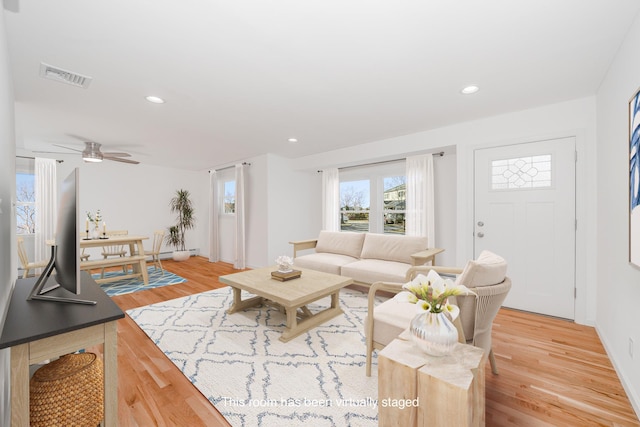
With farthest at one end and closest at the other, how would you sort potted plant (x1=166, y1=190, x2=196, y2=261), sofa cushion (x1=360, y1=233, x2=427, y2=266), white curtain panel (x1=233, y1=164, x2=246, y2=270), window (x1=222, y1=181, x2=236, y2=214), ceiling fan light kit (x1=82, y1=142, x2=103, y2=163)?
potted plant (x1=166, y1=190, x2=196, y2=261) → window (x1=222, y1=181, x2=236, y2=214) → white curtain panel (x1=233, y1=164, x2=246, y2=270) → ceiling fan light kit (x1=82, y1=142, x2=103, y2=163) → sofa cushion (x1=360, y1=233, x2=427, y2=266)

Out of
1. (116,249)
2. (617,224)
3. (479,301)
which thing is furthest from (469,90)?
(116,249)

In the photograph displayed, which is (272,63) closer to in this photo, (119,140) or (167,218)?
(119,140)

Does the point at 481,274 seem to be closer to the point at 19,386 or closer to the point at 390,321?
the point at 390,321

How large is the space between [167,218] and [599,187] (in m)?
7.95

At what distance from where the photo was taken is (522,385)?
5.94 ft

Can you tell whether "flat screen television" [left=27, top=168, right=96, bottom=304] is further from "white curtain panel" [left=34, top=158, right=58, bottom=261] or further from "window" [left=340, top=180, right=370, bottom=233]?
"white curtain panel" [left=34, top=158, right=58, bottom=261]

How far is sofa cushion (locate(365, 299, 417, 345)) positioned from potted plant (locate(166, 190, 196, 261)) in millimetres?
6316

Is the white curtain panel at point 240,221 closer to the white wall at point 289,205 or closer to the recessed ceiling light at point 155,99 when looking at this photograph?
the white wall at point 289,205

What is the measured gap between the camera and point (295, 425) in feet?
4.80

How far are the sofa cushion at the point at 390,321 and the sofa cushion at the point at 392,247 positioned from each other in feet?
6.20

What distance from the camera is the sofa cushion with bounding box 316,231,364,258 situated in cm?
435

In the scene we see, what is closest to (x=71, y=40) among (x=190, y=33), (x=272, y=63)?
(x=190, y=33)

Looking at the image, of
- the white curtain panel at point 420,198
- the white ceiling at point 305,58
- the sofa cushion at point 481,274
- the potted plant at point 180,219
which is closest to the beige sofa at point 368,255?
the white curtain panel at point 420,198

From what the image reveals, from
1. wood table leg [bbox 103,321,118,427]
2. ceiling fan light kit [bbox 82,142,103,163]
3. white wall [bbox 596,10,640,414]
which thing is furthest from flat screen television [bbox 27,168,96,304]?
ceiling fan light kit [bbox 82,142,103,163]
